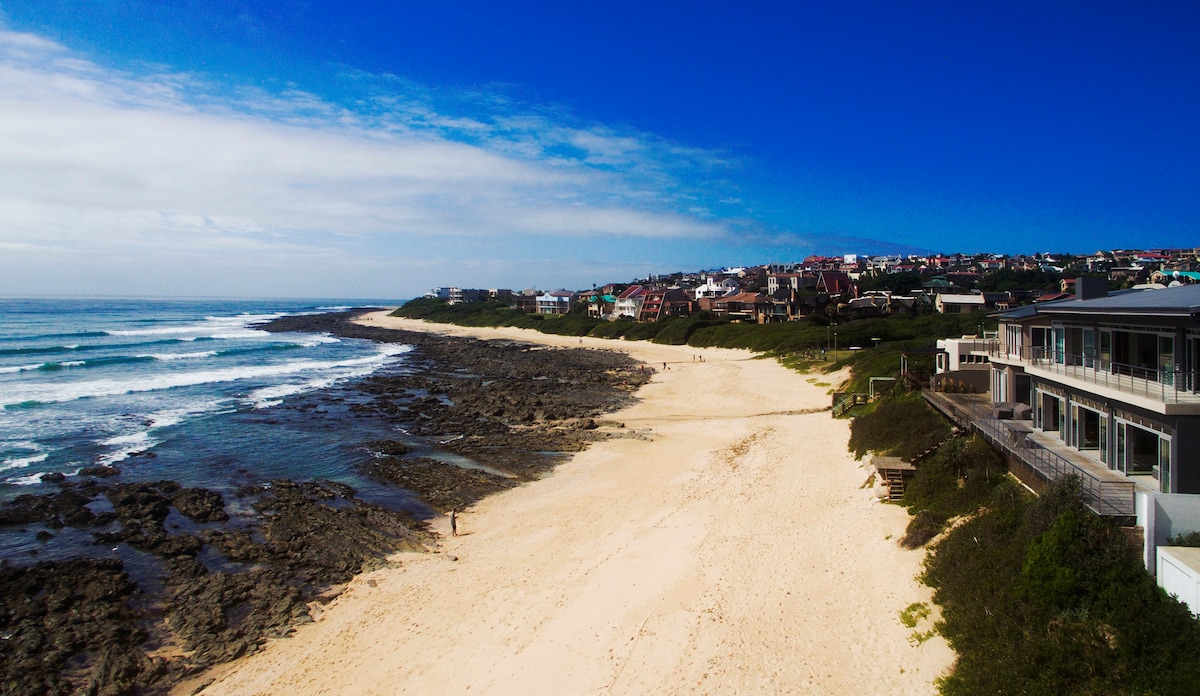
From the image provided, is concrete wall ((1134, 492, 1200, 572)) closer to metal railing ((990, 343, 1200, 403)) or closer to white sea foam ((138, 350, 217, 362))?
metal railing ((990, 343, 1200, 403))

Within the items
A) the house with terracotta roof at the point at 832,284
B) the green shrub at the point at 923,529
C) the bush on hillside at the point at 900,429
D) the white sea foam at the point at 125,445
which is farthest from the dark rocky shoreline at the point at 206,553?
the house with terracotta roof at the point at 832,284

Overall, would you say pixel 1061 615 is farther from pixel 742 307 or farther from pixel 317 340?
pixel 317 340

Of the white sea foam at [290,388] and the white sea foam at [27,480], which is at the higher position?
the white sea foam at [290,388]

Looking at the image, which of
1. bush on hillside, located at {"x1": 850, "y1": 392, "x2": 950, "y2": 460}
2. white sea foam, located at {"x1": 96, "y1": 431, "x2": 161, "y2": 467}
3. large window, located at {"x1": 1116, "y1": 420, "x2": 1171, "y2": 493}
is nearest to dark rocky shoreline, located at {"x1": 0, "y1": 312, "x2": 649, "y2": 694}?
white sea foam, located at {"x1": 96, "y1": 431, "x2": 161, "y2": 467}

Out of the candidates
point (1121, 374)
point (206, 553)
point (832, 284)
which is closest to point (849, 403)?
point (1121, 374)

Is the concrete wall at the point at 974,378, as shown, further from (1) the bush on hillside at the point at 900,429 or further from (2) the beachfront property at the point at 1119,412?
(2) the beachfront property at the point at 1119,412

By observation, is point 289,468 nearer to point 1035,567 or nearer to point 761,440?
point 761,440
